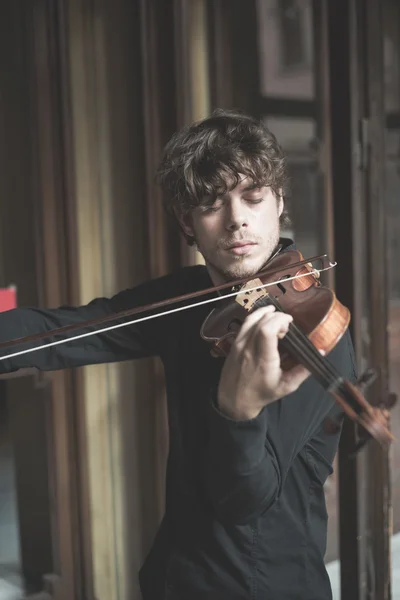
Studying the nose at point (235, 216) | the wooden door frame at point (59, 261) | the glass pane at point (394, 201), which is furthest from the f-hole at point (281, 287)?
the glass pane at point (394, 201)

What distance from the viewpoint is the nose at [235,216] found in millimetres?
1032

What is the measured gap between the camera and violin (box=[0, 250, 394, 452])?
818 mm

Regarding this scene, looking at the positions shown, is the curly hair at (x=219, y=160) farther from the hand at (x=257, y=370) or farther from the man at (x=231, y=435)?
the hand at (x=257, y=370)

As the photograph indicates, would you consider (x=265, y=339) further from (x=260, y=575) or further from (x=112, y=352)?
(x=112, y=352)

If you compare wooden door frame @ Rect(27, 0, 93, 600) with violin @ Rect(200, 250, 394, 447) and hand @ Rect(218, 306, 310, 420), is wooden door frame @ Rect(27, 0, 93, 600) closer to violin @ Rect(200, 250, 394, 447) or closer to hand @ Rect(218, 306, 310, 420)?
violin @ Rect(200, 250, 394, 447)

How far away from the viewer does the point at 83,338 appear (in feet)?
4.21

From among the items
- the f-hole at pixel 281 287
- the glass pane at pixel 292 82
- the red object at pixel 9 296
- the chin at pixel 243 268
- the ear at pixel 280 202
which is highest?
the glass pane at pixel 292 82

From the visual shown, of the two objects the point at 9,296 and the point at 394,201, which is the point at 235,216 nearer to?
the point at 9,296

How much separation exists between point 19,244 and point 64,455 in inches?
23.9

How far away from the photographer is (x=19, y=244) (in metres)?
1.90

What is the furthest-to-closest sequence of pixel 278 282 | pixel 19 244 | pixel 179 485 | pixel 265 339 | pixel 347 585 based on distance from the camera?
pixel 19 244 → pixel 347 585 → pixel 179 485 → pixel 278 282 → pixel 265 339

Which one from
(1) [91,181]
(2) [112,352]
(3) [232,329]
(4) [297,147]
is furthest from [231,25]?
(3) [232,329]

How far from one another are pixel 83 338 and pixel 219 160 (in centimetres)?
44

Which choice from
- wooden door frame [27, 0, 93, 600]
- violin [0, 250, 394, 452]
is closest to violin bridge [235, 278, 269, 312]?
violin [0, 250, 394, 452]
